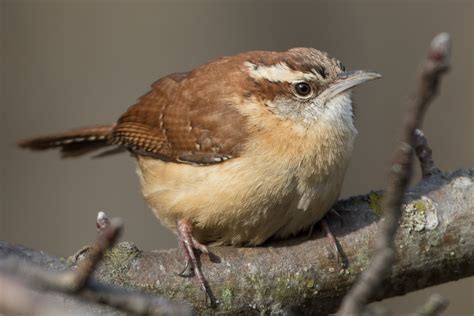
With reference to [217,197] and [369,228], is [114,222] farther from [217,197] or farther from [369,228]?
[369,228]

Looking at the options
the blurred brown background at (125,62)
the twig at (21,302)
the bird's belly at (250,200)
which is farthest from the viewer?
the blurred brown background at (125,62)

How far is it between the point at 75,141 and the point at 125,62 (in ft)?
Answer: 14.6

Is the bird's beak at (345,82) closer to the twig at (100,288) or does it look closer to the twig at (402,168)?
the twig at (402,168)

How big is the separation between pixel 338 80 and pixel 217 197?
34.3 inches

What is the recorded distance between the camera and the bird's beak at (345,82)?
13.7 feet

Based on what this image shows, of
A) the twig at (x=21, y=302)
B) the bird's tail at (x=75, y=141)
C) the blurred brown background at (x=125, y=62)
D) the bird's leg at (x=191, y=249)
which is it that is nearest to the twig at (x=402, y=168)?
the twig at (x=21, y=302)

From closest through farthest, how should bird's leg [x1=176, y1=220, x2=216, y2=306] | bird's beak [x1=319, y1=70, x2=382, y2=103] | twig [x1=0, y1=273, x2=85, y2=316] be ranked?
twig [x1=0, y1=273, x2=85, y2=316]
bird's leg [x1=176, y1=220, x2=216, y2=306]
bird's beak [x1=319, y1=70, x2=382, y2=103]

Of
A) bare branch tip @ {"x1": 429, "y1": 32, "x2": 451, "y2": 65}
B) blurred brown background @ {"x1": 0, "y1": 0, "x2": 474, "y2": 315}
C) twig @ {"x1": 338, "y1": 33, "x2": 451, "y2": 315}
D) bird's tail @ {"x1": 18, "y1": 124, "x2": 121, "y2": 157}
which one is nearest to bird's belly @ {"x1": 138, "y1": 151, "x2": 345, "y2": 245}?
bird's tail @ {"x1": 18, "y1": 124, "x2": 121, "y2": 157}

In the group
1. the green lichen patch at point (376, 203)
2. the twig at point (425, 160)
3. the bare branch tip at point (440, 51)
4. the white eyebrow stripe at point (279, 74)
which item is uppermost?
the bare branch tip at point (440, 51)

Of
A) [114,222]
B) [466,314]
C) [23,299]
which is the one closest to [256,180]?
[114,222]

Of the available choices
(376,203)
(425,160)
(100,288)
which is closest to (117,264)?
(376,203)

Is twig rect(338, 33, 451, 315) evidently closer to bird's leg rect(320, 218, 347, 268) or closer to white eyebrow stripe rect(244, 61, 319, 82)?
bird's leg rect(320, 218, 347, 268)

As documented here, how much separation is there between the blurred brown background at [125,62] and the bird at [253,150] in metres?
4.84

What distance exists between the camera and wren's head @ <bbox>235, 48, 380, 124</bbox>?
166 inches
